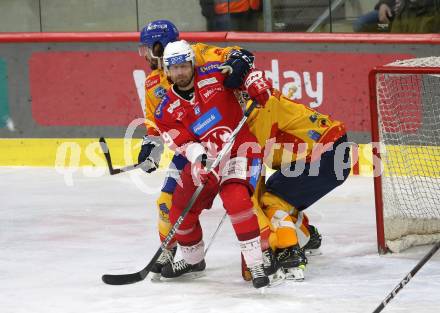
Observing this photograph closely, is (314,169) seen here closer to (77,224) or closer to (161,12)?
(77,224)

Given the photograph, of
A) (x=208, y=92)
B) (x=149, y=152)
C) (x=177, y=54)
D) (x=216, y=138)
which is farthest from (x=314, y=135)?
(x=177, y=54)

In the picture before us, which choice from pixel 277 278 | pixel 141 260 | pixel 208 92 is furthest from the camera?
pixel 141 260

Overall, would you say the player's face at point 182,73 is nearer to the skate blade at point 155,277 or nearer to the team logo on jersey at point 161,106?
the team logo on jersey at point 161,106

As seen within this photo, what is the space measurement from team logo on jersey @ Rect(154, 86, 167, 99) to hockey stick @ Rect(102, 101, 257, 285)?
437 millimetres

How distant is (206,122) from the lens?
545 cm

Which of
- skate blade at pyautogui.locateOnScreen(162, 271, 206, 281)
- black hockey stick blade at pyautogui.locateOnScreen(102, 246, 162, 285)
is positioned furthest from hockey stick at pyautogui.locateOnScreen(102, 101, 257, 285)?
skate blade at pyautogui.locateOnScreen(162, 271, 206, 281)

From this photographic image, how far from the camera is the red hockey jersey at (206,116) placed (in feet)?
17.8

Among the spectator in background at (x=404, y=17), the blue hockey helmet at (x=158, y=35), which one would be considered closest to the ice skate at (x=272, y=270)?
the blue hockey helmet at (x=158, y=35)

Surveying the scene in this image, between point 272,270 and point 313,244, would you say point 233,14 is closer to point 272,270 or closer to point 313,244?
point 313,244

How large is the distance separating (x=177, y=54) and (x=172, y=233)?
83 cm

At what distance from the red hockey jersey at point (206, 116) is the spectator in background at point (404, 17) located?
3048mm

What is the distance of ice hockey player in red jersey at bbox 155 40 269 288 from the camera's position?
5.30 m

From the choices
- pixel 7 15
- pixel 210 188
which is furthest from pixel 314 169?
pixel 7 15

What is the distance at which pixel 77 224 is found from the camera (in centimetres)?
719
